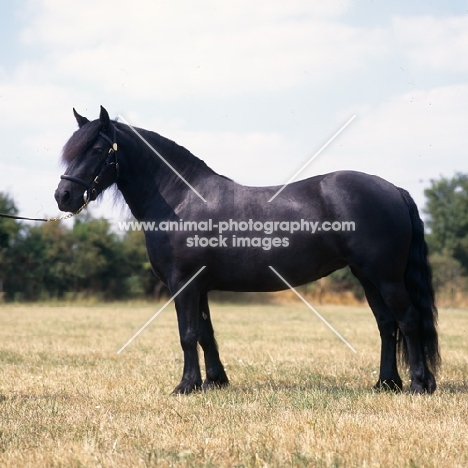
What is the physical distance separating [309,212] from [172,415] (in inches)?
96.2

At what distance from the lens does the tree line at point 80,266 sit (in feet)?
103

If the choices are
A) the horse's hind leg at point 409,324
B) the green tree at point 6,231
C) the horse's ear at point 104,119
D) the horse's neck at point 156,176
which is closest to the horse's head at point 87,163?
the horse's ear at point 104,119

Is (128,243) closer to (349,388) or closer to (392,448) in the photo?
(349,388)

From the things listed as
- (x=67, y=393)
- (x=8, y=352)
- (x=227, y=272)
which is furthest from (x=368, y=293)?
(x=8, y=352)

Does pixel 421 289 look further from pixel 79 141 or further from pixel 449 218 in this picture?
pixel 449 218

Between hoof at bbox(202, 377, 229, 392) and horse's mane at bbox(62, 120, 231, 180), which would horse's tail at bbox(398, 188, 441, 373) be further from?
horse's mane at bbox(62, 120, 231, 180)

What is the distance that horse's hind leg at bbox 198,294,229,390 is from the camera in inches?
258

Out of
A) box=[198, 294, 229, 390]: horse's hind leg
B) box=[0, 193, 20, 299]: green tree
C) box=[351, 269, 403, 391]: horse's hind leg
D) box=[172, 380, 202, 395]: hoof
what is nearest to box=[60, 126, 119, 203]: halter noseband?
box=[198, 294, 229, 390]: horse's hind leg

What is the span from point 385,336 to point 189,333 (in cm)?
208

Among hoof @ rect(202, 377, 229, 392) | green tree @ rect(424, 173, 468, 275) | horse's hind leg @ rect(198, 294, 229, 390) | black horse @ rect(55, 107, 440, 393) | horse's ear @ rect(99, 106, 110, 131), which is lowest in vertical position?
hoof @ rect(202, 377, 229, 392)

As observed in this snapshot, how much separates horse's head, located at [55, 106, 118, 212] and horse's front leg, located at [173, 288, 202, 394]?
1377 mm

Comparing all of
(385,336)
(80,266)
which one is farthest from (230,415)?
(80,266)

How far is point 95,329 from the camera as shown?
48.5 ft

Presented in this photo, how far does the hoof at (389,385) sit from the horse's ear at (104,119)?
3.77 metres
